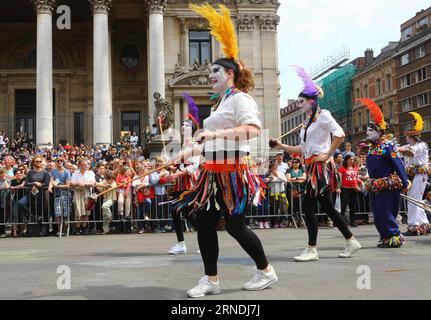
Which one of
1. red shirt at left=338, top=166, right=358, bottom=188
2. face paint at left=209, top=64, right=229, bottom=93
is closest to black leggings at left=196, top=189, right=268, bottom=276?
face paint at left=209, top=64, right=229, bottom=93

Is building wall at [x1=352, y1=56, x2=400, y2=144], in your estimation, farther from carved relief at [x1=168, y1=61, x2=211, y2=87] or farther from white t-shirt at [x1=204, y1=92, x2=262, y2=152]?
white t-shirt at [x1=204, y1=92, x2=262, y2=152]

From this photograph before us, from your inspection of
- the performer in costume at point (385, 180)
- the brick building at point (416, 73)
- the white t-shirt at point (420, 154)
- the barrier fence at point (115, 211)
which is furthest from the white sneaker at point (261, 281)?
the brick building at point (416, 73)

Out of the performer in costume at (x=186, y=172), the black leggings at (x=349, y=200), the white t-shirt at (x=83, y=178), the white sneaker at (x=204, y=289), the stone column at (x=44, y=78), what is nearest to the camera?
the white sneaker at (x=204, y=289)

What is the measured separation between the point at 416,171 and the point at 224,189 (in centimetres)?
751

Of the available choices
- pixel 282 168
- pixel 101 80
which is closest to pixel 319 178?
pixel 282 168

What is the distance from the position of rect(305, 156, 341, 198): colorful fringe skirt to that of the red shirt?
761 cm

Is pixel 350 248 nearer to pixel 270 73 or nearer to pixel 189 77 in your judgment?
pixel 189 77

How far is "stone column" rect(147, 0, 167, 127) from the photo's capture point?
31000 mm

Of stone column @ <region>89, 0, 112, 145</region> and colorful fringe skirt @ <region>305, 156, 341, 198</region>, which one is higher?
stone column @ <region>89, 0, 112, 145</region>

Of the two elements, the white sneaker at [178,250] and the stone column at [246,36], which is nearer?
the white sneaker at [178,250]

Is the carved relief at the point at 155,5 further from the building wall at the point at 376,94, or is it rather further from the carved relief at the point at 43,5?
the building wall at the point at 376,94

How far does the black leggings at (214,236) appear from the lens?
479 centimetres

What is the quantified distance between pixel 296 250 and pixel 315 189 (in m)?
1.75

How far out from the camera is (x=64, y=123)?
35375 millimetres
